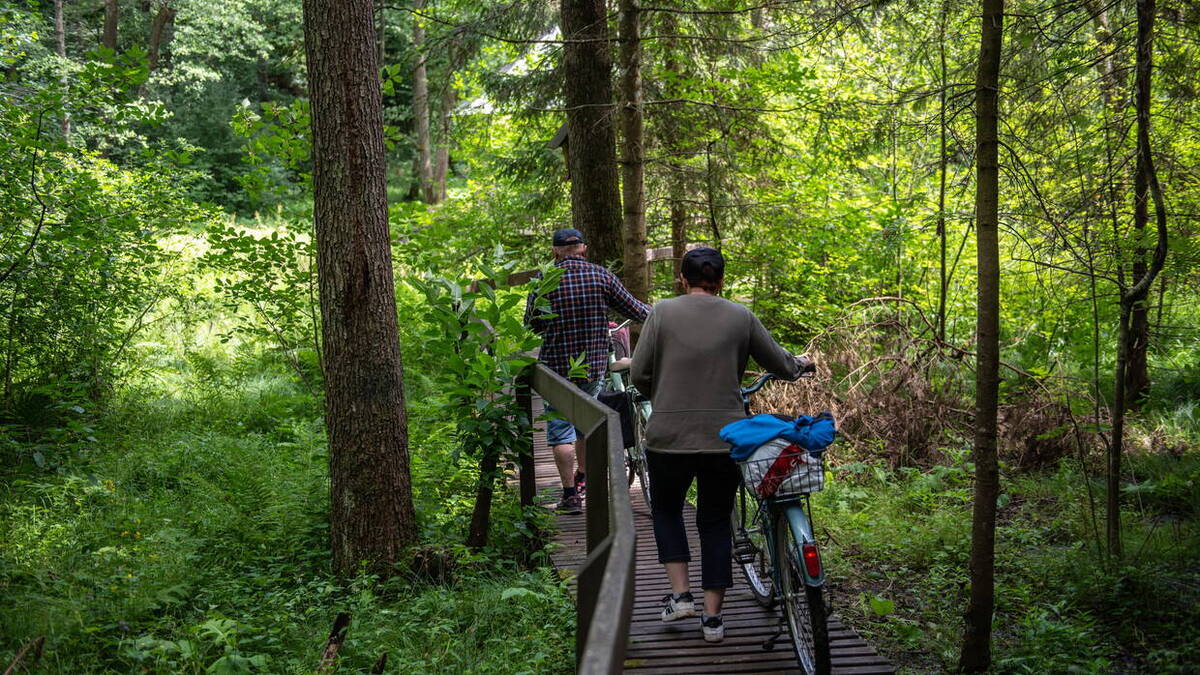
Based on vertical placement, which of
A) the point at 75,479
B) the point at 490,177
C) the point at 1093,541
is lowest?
the point at 1093,541

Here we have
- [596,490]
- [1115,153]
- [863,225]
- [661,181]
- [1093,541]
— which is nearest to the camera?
[596,490]

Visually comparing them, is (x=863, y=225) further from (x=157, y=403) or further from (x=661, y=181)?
(x=157, y=403)

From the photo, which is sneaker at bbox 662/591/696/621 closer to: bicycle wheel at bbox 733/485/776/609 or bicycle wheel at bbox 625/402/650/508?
bicycle wheel at bbox 733/485/776/609

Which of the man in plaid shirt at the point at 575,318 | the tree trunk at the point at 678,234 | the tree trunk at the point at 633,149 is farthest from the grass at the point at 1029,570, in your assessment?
the tree trunk at the point at 678,234

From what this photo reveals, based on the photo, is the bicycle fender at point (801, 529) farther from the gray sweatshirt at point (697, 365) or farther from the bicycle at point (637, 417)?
the bicycle at point (637, 417)

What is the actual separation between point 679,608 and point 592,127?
6.79m

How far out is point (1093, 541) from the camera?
6.86 metres

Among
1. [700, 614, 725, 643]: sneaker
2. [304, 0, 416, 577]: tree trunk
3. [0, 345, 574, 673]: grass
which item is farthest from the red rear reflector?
[304, 0, 416, 577]: tree trunk

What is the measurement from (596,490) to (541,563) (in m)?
2.30

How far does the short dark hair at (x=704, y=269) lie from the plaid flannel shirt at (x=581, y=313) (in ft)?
6.62

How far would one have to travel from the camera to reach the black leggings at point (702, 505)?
180 inches

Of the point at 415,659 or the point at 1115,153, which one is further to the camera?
the point at 1115,153

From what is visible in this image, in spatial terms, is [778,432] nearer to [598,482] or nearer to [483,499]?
[598,482]

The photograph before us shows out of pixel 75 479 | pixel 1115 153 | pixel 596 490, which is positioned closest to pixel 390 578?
pixel 596 490
